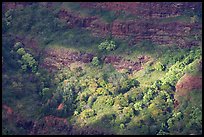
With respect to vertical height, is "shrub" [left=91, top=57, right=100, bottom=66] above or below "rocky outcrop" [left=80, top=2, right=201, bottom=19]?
below

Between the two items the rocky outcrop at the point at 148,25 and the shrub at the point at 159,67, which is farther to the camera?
the rocky outcrop at the point at 148,25

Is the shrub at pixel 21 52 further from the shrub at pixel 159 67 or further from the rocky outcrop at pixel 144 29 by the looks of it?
the shrub at pixel 159 67

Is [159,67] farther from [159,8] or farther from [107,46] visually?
[159,8]

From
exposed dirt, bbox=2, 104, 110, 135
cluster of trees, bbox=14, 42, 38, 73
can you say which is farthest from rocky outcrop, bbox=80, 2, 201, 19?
exposed dirt, bbox=2, 104, 110, 135

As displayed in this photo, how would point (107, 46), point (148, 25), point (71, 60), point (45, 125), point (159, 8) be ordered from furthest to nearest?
1. point (159, 8)
2. point (107, 46)
3. point (71, 60)
4. point (148, 25)
5. point (45, 125)

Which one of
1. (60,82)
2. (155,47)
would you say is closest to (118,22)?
(155,47)

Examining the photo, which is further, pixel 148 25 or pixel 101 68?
pixel 148 25

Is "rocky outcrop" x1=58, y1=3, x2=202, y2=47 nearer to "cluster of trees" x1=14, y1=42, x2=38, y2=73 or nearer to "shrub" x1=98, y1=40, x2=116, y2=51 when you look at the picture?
"shrub" x1=98, y1=40, x2=116, y2=51

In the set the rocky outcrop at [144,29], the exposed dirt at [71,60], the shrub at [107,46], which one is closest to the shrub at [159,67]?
the exposed dirt at [71,60]

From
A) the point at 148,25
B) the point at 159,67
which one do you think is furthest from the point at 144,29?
the point at 159,67

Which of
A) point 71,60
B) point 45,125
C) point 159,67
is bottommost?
point 45,125
